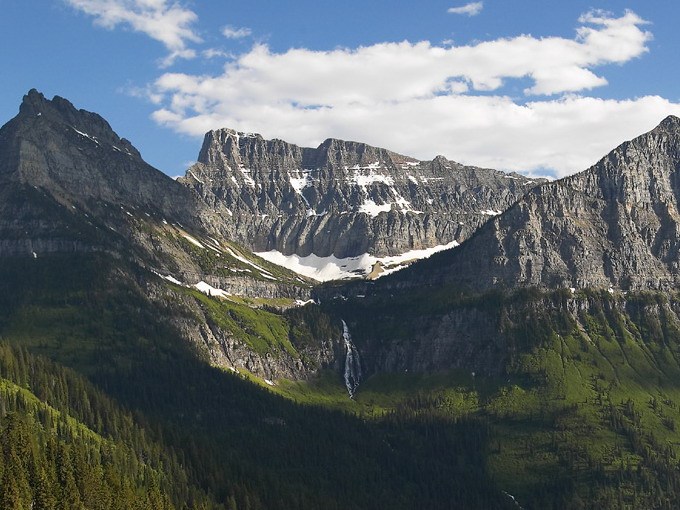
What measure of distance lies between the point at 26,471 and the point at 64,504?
32.9 ft

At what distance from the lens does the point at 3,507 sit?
592 ft

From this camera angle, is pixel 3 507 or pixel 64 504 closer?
pixel 3 507

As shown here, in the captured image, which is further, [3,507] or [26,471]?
[26,471]

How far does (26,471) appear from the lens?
199 metres

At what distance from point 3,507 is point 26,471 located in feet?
63.0

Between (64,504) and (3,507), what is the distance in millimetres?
18179

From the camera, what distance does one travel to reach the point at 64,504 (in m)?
197
